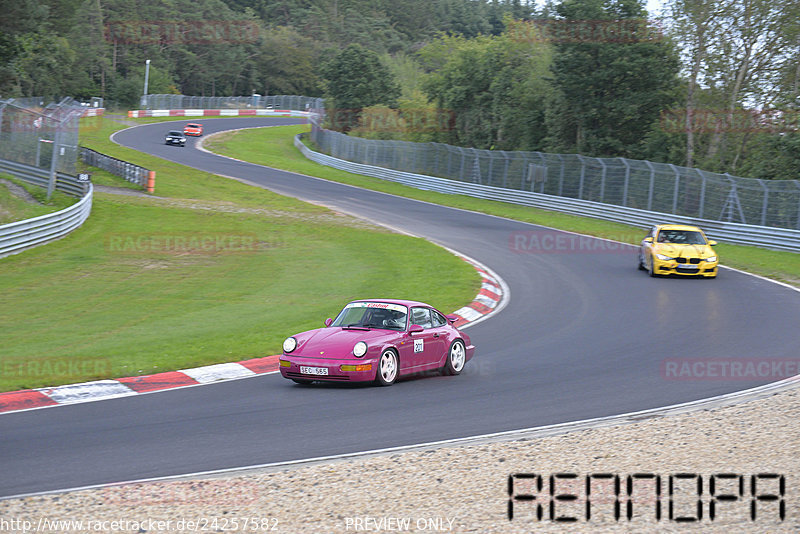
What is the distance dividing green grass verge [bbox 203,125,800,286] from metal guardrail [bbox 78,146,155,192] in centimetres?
1256

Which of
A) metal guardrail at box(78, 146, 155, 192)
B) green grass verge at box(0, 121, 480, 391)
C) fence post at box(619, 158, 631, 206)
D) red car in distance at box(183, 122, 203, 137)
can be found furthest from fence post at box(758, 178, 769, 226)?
red car in distance at box(183, 122, 203, 137)

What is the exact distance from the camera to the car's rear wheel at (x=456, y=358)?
499 inches

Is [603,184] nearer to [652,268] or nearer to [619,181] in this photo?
[619,181]

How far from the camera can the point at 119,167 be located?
43625mm

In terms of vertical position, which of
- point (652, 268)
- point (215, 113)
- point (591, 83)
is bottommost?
point (652, 268)

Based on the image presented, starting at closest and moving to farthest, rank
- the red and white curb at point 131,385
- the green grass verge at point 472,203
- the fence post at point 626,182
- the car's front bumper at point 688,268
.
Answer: the red and white curb at point 131,385, the car's front bumper at point 688,268, the green grass verge at point 472,203, the fence post at point 626,182

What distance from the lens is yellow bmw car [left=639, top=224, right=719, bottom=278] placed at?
23188mm

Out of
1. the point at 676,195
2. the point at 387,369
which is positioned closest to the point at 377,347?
the point at 387,369

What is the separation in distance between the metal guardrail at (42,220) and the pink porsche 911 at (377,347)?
14.0 m

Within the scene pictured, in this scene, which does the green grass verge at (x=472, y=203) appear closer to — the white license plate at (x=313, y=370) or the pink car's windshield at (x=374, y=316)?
the pink car's windshield at (x=374, y=316)

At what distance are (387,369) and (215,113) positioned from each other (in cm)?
9756

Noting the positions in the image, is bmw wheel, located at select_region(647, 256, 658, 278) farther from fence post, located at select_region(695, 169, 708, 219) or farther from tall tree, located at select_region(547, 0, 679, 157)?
tall tree, located at select_region(547, 0, 679, 157)

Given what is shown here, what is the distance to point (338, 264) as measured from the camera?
79.4 feet

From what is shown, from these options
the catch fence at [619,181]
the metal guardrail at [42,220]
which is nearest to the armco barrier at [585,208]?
the catch fence at [619,181]
